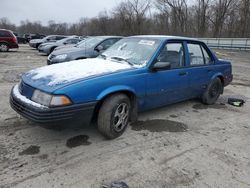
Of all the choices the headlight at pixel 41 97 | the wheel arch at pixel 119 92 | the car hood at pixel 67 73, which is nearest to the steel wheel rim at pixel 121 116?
the wheel arch at pixel 119 92

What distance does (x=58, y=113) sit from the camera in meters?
3.04

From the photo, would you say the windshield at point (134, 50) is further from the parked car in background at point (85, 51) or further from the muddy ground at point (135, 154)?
the parked car in background at point (85, 51)

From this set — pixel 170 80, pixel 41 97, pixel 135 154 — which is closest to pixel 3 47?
pixel 170 80

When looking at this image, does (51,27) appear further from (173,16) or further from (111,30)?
(173,16)

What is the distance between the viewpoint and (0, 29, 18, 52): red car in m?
17.2

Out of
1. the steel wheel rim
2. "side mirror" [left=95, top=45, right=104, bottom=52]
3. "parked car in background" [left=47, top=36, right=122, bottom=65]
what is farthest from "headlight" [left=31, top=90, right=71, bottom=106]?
"side mirror" [left=95, top=45, right=104, bottom=52]

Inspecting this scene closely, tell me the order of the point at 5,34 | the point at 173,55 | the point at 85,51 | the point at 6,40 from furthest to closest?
the point at 6,40 → the point at 5,34 → the point at 85,51 → the point at 173,55

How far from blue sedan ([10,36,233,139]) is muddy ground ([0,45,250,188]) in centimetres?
38

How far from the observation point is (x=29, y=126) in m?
4.06

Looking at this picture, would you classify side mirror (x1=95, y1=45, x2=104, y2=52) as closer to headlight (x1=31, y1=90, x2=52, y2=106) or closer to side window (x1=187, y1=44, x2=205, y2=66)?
side window (x1=187, y1=44, x2=205, y2=66)

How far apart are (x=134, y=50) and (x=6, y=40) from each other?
53.0 feet

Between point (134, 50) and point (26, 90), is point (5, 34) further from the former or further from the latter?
point (26, 90)

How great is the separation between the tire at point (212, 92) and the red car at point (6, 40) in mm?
16097

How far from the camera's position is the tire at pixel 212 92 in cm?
565
